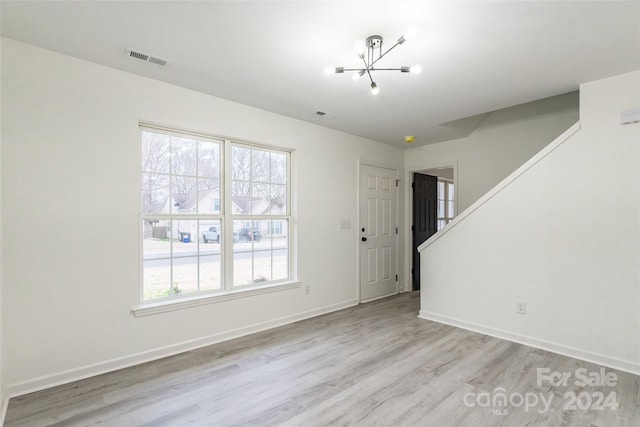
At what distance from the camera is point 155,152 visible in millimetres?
2869

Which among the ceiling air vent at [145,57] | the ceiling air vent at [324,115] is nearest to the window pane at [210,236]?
the ceiling air vent at [145,57]

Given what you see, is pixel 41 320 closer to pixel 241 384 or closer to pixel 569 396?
pixel 241 384

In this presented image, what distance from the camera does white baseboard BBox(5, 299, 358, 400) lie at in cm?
222

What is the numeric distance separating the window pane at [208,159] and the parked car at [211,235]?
0.56 m

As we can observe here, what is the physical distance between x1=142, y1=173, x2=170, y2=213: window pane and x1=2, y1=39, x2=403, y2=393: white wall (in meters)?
0.12

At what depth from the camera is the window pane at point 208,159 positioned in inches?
124

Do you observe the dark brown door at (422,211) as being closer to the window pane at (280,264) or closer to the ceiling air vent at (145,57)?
the window pane at (280,264)

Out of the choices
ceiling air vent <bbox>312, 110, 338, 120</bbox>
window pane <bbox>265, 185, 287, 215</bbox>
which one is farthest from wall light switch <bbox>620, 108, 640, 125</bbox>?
window pane <bbox>265, 185, 287, 215</bbox>

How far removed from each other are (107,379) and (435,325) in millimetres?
3290

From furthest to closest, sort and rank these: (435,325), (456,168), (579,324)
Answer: (456,168) < (435,325) < (579,324)

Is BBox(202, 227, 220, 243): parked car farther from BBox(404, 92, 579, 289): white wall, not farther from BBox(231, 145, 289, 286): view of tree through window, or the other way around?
BBox(404, 92, 579, 289): white wall

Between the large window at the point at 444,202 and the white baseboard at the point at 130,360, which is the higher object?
the large window at the point at 444,202

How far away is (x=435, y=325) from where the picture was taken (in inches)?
145

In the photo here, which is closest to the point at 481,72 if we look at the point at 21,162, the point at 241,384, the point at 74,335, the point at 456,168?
the point at 456,168
